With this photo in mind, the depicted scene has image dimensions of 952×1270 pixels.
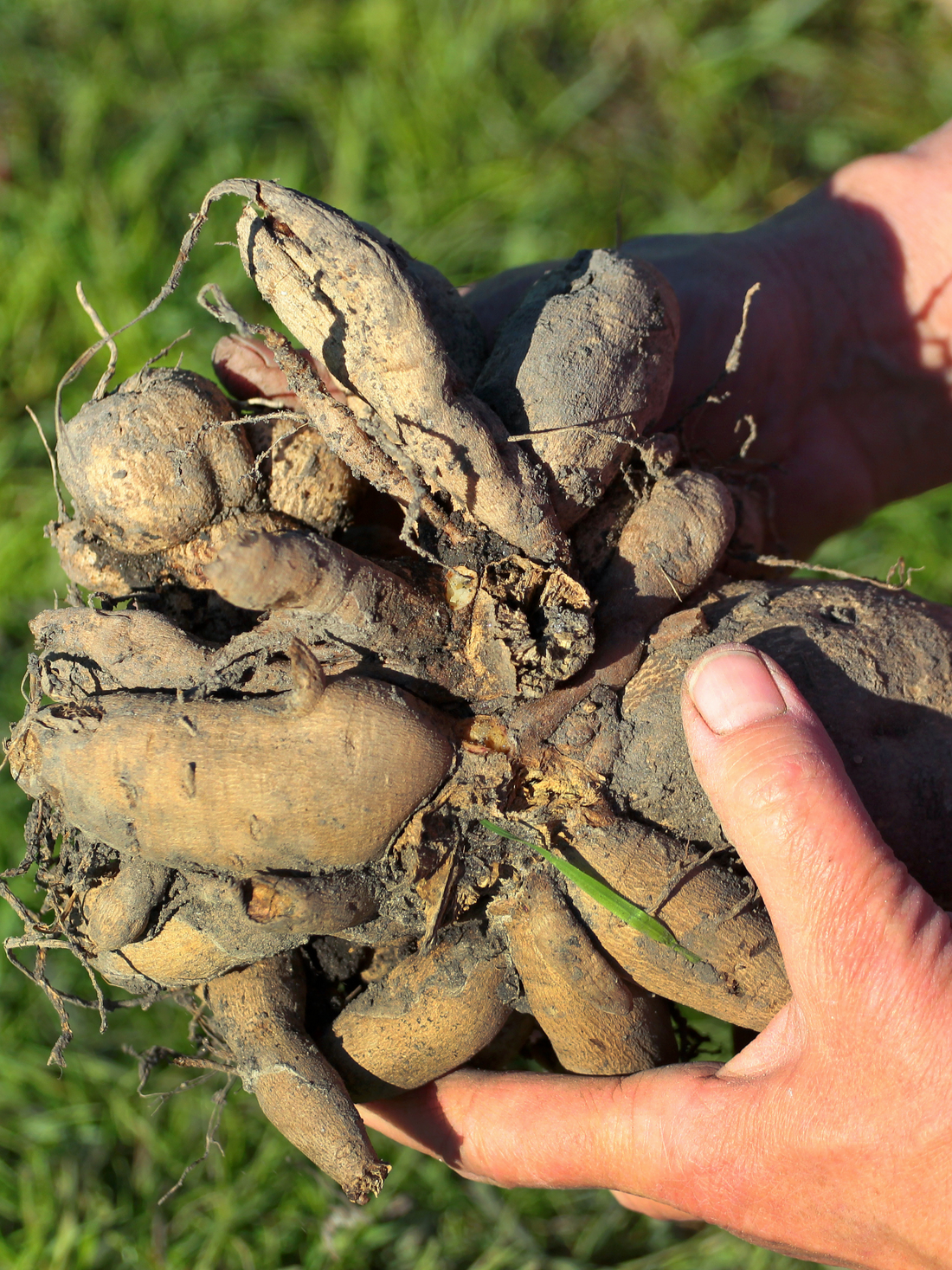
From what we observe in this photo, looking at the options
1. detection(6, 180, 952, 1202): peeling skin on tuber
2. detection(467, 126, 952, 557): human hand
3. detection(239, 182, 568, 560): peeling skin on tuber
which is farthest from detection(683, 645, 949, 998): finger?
detection(467, 126, 952, 557): human hand

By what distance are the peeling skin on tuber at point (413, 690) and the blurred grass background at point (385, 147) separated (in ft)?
6.83

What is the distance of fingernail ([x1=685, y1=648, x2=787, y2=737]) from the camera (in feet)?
6.68

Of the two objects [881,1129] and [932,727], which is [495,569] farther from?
[881,1129]

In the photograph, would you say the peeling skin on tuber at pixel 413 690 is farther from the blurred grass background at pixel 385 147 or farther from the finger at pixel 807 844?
the blurred grass background at pixel 385 147

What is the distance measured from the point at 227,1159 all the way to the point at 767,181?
5.49 meters

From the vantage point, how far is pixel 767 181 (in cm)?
522

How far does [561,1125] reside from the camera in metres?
2.48

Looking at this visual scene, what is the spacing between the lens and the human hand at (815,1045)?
1879 mm

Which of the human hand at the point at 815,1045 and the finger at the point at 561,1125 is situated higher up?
the human hand at the point at 815,1045

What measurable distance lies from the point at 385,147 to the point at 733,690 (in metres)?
4.01

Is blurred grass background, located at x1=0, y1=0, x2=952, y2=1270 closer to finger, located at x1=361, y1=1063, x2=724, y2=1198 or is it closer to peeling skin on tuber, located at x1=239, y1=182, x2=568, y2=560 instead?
finger, located at x1=361, y1=1063, x2=724, y2=1198

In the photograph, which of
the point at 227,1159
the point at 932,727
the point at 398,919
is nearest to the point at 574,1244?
the point at 227,1159

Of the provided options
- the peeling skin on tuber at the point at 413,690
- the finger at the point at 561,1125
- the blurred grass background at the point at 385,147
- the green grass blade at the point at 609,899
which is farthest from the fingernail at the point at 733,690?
the blurred grass background at the point at 385,147

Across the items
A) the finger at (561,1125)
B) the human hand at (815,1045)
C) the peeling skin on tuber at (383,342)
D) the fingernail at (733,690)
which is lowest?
the finger at (561,1125)
